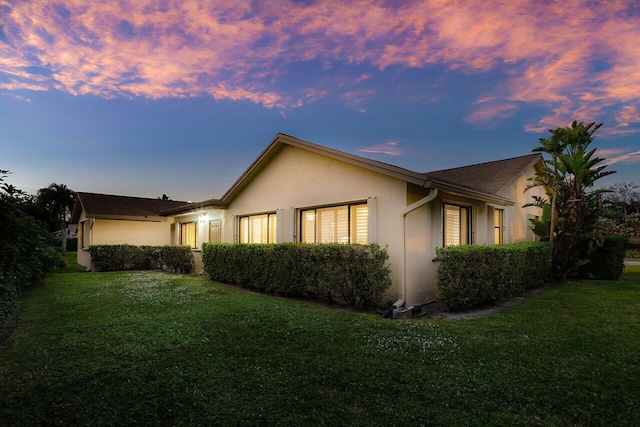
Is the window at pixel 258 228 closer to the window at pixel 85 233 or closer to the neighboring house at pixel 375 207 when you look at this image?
the neighboring house at pixel 375 207

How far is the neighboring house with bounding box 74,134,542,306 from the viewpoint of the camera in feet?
26.6

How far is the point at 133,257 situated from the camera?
701 inches

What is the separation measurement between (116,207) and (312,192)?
1592 cm

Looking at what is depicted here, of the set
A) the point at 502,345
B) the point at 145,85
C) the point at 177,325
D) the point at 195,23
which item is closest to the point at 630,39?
the point at 502,345

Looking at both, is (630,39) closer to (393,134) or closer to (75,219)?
(393,134)

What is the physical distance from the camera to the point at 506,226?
12.5 m

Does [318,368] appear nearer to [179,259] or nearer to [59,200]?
[179,259]

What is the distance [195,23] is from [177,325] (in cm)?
827

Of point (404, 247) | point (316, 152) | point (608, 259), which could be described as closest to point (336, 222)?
point (316, 152)

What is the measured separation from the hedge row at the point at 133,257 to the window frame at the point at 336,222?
841 centimetres

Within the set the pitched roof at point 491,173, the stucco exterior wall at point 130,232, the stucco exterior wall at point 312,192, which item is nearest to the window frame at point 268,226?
the stucco exterior wall at point 312,192

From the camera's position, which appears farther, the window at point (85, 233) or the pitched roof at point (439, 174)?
the window at point (85, 233)

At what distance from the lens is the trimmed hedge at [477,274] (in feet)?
23.7

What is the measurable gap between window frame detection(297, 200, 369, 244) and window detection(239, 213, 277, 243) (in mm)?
1519
